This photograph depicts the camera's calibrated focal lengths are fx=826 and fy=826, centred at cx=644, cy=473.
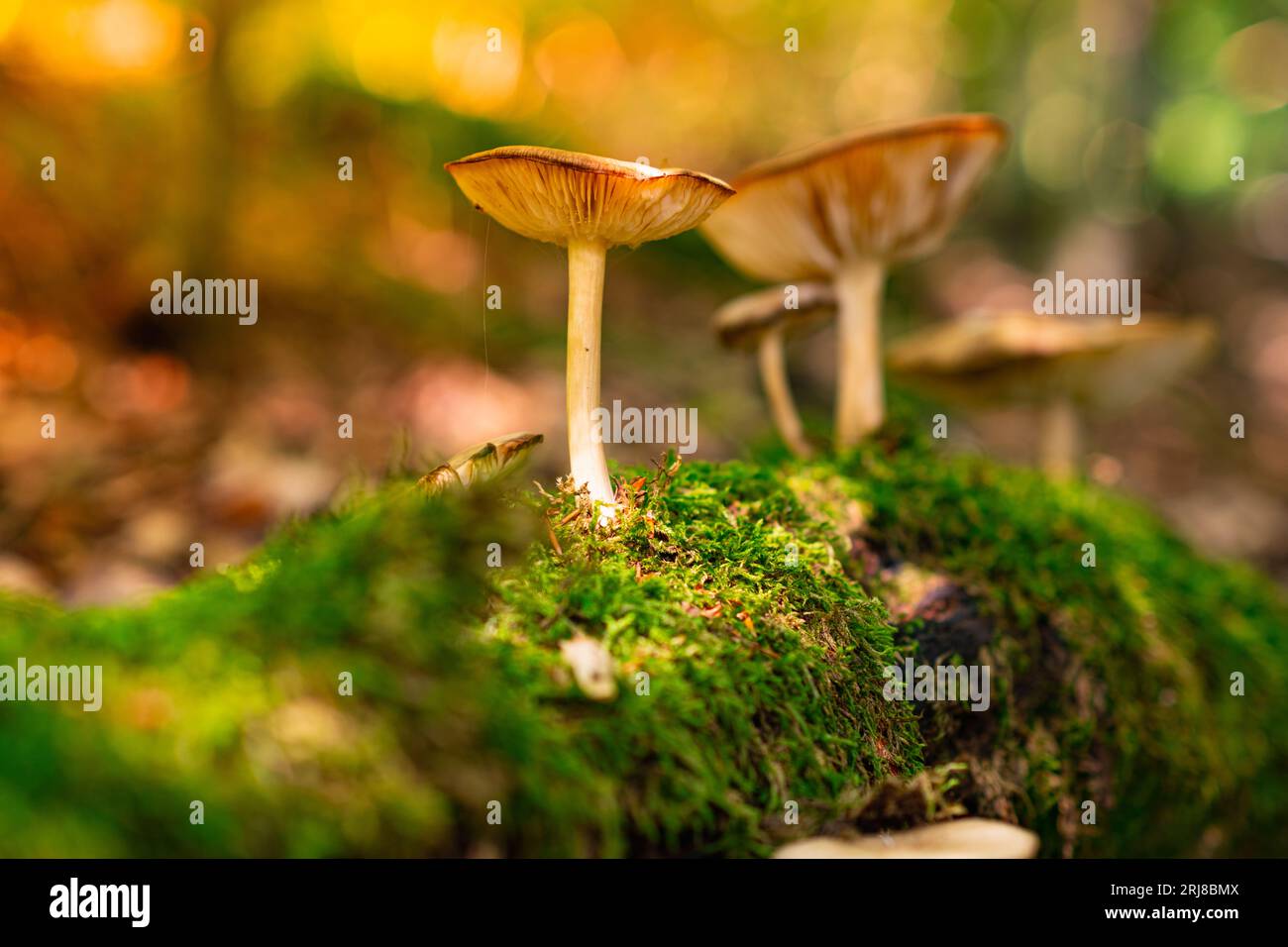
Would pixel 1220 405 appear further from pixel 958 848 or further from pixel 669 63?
pixel 958 848

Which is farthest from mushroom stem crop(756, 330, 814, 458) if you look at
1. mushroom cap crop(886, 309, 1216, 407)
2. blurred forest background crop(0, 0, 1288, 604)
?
mushroom cap crop(886, 309, 1216, 407)

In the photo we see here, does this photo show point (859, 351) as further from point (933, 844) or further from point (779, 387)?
point (933, 844)

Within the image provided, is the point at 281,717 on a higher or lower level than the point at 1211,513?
lower

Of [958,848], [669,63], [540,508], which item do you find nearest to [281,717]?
[540,508]

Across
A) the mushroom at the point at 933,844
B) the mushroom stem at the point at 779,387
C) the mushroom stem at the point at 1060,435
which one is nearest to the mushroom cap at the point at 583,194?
the mushroom stem at the point at 779,387

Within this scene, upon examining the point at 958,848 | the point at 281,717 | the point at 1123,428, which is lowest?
the point at 958,848

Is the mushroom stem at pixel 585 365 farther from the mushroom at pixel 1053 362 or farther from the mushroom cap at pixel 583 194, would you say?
the mushroom at pixel 1053 362
